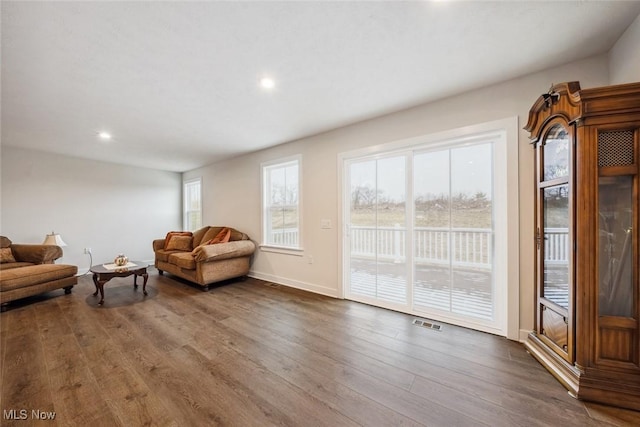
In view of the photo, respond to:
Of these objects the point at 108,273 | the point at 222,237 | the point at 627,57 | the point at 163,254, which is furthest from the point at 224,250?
the point at 627,57

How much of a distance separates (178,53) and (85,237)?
5277 millimetres

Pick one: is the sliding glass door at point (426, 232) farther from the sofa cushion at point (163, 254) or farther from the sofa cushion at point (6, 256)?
the sofa cushion at point (6, 256)

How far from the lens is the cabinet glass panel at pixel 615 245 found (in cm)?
151

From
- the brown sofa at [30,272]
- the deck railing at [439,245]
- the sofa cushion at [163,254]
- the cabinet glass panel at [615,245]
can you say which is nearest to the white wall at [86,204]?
the brown sofa at [30,272]

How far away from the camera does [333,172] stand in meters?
3.48

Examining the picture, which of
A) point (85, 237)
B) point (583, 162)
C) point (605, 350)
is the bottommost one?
point (605, 350)

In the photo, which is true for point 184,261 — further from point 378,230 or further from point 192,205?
point 378,230

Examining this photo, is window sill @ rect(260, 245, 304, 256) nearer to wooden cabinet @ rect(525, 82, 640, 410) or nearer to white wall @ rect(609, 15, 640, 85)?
wooden cabinet @ rect(525, 82, 640, 410)

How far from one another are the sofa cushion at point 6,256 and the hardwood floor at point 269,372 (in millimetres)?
1308

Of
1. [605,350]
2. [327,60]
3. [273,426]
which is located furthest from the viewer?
[327,60]

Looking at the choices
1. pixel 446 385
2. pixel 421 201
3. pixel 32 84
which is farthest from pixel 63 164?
pixel 446 385

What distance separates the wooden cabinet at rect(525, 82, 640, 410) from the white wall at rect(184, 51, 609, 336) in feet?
1.62

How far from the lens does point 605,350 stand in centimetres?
151

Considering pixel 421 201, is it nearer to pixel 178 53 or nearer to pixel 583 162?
pixel 583 162
